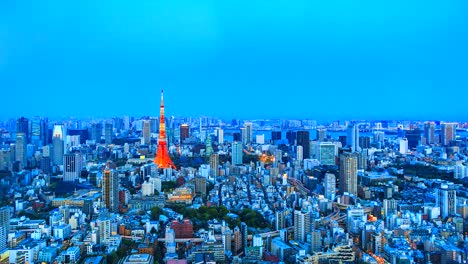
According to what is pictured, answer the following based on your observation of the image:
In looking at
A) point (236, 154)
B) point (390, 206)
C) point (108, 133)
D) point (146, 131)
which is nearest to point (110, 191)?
point (390, 206)

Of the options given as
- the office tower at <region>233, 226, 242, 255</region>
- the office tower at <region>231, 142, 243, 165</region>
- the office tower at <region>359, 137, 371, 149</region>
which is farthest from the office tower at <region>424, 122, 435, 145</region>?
the office tower at <region>233, 226, 242, 255</region>

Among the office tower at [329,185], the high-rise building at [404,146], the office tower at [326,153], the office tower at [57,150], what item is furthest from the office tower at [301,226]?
the high-rise building at [404,146]

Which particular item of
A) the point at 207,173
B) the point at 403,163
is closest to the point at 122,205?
the point at 207,173

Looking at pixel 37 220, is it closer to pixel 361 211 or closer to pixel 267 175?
pixel 361 211

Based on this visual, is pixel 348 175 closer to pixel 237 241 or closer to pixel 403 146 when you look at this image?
pixel 237 241

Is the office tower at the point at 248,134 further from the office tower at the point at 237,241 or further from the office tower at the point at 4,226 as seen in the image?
the office tower at the point at 4,226

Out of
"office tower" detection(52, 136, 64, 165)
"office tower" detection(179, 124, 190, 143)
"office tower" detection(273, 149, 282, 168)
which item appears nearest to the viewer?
"office tower" detection(52, 136, 64, 165)

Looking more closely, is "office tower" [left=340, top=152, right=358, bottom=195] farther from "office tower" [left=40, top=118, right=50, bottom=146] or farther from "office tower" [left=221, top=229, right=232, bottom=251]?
"office tower" [left=40, top=118, right=50, bottom=146]
